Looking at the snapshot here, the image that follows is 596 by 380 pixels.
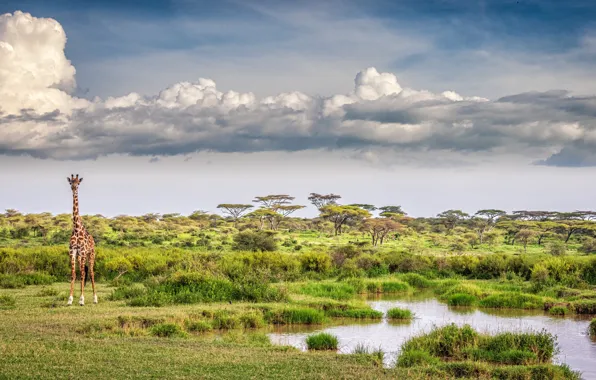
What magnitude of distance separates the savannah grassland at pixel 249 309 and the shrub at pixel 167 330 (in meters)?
0.04

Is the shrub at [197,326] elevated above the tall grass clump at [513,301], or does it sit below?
above

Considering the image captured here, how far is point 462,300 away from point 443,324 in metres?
5.75

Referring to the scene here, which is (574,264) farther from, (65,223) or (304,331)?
(65,223)

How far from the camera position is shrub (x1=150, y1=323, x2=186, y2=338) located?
15.3 meters

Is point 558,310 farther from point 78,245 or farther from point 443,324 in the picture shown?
point 78,245

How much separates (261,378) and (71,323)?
679 centimetres

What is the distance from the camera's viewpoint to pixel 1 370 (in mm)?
10195

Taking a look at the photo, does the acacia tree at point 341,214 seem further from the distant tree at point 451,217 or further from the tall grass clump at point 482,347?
the tall grass clump at point 482,347

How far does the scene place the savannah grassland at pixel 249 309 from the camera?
11.5 metres

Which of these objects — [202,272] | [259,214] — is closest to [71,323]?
[202,272]

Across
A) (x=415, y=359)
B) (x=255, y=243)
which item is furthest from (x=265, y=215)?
(x=415, y=359)

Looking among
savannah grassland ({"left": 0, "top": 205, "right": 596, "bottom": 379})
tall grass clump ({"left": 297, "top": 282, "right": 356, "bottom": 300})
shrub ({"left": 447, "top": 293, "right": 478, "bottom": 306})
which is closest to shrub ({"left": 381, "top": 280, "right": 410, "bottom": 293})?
savannah grassland ({"left": 0, "top": 205, "right": 596, "bottom": 379})

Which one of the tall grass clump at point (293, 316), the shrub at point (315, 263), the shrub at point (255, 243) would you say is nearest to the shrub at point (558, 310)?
the tall grass clump at point (293, 316)

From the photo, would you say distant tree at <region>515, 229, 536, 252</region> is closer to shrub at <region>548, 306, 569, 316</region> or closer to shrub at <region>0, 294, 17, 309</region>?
shrub at <region>548, 306, 569, 316</region>
